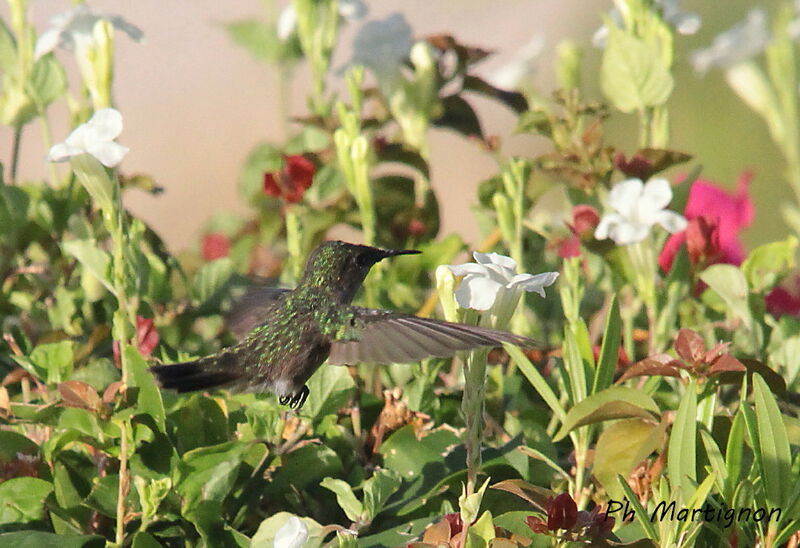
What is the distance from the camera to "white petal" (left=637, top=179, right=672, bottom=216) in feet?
4.62

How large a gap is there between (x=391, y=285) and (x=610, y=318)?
533 millimetres

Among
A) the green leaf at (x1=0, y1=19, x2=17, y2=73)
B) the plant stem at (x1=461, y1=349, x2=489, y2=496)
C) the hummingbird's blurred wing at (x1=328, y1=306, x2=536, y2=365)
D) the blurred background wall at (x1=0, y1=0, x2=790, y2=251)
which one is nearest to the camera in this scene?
the hummingbird's blurred wing at (x1=328, y1=306, x2=536, y2=365)

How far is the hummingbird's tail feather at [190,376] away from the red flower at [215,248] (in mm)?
1017

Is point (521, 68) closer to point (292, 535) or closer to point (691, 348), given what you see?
point (691, 348)

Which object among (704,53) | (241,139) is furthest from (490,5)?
(704,53)

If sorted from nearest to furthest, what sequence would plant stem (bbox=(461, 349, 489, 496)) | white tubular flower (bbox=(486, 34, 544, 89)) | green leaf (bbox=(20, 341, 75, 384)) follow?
plant stem (bbox=(461, 349, 489, 496))
green leaf (bbox=(20, 341, 75, 384))
white tubular flower (bbox=(486, 34, 544, 89))

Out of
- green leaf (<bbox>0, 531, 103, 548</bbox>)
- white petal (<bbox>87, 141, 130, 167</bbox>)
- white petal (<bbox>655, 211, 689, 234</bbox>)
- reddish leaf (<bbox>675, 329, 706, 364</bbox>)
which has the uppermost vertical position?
white petal (<bbox>87, 141, 130, 167</bbox>)

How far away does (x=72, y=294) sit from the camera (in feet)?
5.32

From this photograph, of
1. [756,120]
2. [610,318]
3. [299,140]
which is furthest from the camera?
[756,120]

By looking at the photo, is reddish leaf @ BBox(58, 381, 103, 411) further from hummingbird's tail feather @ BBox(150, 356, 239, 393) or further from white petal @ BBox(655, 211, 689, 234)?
white petal @ BBox(655, 211, 689, 234)

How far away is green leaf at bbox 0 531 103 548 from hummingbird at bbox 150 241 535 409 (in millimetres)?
188

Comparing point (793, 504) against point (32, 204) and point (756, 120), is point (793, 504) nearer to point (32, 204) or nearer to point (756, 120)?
point (32, 204)

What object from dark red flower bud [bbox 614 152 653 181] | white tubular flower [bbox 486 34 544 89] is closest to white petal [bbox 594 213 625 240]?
dark red flower bud [bbox 614 152 653 181]

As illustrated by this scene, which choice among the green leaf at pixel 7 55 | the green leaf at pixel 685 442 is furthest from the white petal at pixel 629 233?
the green leaf at pixel 7 55
